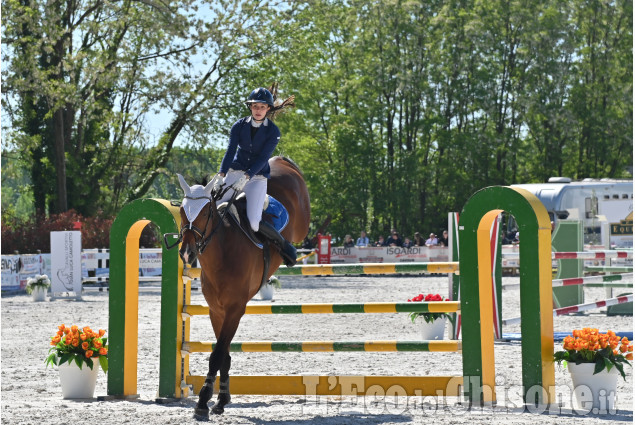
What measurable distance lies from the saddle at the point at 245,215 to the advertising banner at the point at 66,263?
1578cm

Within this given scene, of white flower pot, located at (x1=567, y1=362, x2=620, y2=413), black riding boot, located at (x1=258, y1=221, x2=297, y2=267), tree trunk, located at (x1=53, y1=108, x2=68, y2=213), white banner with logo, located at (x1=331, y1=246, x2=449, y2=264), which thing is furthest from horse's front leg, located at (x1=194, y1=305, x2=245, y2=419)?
tree trunk, located at (x1=53, y1=108, x2=68, y2=213)

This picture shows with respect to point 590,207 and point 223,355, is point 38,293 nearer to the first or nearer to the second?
point 223,355

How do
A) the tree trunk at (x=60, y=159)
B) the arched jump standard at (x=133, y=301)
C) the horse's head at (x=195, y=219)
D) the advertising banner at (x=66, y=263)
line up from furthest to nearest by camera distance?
the tree trunk at (x=60, y=159), the advertising banner at (x=66, y=263), the arched jump standard at (x=133, y=301), the horse's head at (x=195, y=219)

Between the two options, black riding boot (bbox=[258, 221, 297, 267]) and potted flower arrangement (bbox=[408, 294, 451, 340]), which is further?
potted flower arrangement (bbox=[408, 294, 451, 340])

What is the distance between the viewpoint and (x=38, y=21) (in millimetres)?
26625

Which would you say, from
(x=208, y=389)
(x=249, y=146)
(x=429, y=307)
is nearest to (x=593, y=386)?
(x=429, y=307)

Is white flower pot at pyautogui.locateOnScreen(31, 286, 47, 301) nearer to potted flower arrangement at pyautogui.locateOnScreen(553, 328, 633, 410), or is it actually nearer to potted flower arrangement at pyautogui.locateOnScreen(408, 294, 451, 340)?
potted flower arrangement at pyautogui.locateOnScreen(408, 294, 451, 340)

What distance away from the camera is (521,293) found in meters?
6.79

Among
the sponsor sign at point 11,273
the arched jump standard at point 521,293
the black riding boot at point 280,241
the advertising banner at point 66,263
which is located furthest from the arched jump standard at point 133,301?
the sponsor sign at point 11,273

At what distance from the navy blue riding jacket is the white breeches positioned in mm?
93

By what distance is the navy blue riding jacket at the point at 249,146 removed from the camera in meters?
6.59

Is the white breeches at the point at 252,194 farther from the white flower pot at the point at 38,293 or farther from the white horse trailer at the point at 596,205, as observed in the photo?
the white horse trailer at the point at 596,205

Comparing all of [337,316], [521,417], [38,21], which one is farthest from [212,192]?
[38,21]

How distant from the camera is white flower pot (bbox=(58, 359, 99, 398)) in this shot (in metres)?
7.45
